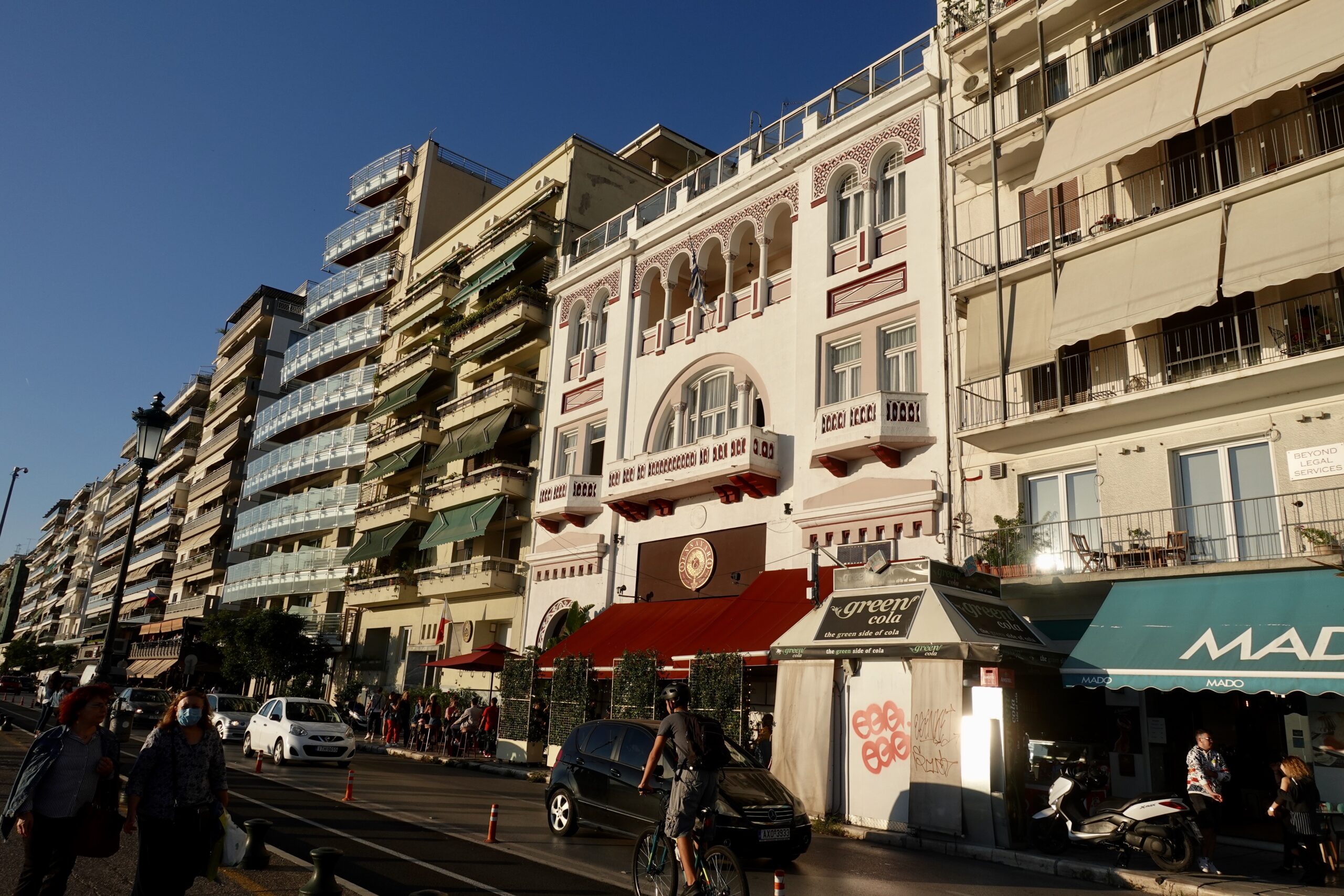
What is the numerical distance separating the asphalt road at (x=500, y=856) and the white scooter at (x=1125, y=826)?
81 cm

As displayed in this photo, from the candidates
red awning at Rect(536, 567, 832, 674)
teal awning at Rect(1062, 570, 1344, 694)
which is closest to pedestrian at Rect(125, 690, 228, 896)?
teal awning at Rect(1062, 570, 1344, 694)

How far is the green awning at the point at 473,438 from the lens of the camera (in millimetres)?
32688

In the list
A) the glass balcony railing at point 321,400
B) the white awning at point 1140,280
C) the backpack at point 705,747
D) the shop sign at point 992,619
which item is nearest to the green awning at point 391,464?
the glass balcony railing at point 321,400

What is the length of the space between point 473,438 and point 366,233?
913 inches

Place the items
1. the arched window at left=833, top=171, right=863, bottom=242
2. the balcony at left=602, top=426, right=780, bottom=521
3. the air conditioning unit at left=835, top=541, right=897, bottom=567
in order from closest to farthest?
the air conditioning unit at left=835, top=541, right=897, bottom=567 < the balcony at left=602, top=426, right=780, bottom=521 < the arched window at left=833, top=171, right=863, bottom=242

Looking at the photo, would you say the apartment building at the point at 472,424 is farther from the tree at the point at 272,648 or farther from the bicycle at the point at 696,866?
the bicycle at the point at 696,866

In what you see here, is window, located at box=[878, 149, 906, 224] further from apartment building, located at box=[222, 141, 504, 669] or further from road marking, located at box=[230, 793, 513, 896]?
apartment building, located at box=[222, 141, 504, 669]

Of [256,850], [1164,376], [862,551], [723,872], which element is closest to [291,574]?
[862,551]

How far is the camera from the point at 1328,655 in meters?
11.3

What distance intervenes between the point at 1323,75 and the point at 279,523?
47.6 metres

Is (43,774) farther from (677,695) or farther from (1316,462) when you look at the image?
(1316,462)

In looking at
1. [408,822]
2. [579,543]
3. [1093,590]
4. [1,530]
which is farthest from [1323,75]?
[1,530]

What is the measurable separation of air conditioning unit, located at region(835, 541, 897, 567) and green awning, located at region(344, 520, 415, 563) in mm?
23047

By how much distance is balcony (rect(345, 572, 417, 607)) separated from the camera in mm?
36844
